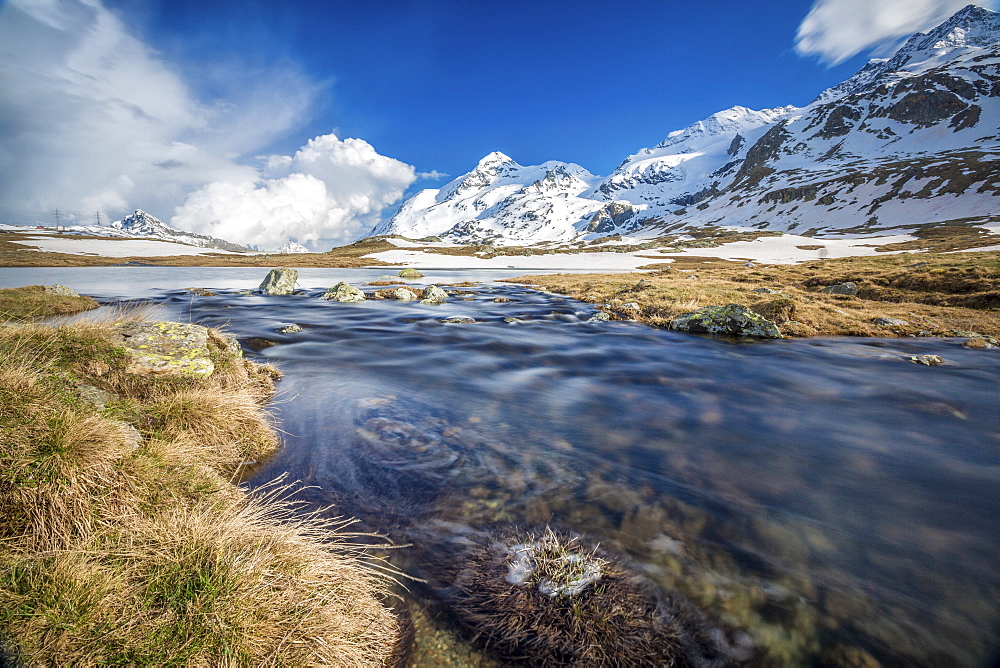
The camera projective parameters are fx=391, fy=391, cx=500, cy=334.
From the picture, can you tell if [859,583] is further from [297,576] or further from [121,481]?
[121,481]

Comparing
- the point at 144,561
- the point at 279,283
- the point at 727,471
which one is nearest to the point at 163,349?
the point at 144,561

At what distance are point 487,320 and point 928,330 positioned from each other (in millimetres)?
19140

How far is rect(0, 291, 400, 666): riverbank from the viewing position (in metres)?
2.31

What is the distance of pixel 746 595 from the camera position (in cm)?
380

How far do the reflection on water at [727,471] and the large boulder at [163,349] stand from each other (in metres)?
1.78

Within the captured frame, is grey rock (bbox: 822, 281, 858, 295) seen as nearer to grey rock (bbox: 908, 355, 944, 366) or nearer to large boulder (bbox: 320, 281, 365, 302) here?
grey rock (bbox: 908, 355, 944, 366)

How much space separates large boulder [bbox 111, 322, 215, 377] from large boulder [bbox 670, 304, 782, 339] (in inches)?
699

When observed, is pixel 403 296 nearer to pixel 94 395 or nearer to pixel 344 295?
pixel 344 295

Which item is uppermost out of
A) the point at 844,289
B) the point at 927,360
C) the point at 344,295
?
the point at 844,289

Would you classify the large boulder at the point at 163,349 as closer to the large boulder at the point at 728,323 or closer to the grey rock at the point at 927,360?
the large boulder at the point at 728,323

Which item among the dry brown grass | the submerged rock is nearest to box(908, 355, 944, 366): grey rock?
the dry brown grass

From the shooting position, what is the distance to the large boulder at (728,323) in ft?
53.7

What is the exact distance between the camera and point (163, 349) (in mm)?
7199

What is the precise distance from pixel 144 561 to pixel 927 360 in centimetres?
1815
